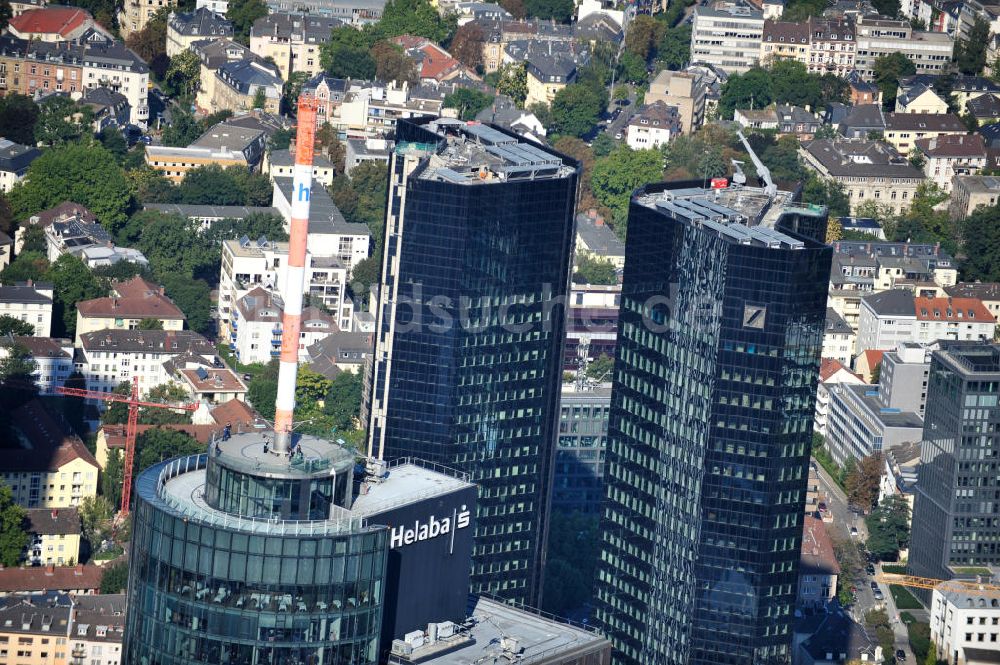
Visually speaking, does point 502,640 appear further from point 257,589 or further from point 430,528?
point 257,589

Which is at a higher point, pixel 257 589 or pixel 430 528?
pixel 430 528

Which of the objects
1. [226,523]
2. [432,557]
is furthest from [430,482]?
[226,523]

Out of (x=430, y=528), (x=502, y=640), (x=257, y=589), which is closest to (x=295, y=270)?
(x=430, y=528)

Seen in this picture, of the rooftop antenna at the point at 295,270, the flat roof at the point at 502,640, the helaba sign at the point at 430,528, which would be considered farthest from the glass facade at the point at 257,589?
the flat roof at the point at 502,640

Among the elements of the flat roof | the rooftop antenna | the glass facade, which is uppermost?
the rooftop antenna

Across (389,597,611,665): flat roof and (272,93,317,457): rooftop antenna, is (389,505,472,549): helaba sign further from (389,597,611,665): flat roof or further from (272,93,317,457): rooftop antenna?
(272,93,317,457): rooftop antenna

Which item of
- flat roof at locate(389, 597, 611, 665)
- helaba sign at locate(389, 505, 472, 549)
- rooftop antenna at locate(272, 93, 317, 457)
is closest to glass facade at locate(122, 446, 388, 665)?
helaba sign at locate(389, 505, 472, 549)
